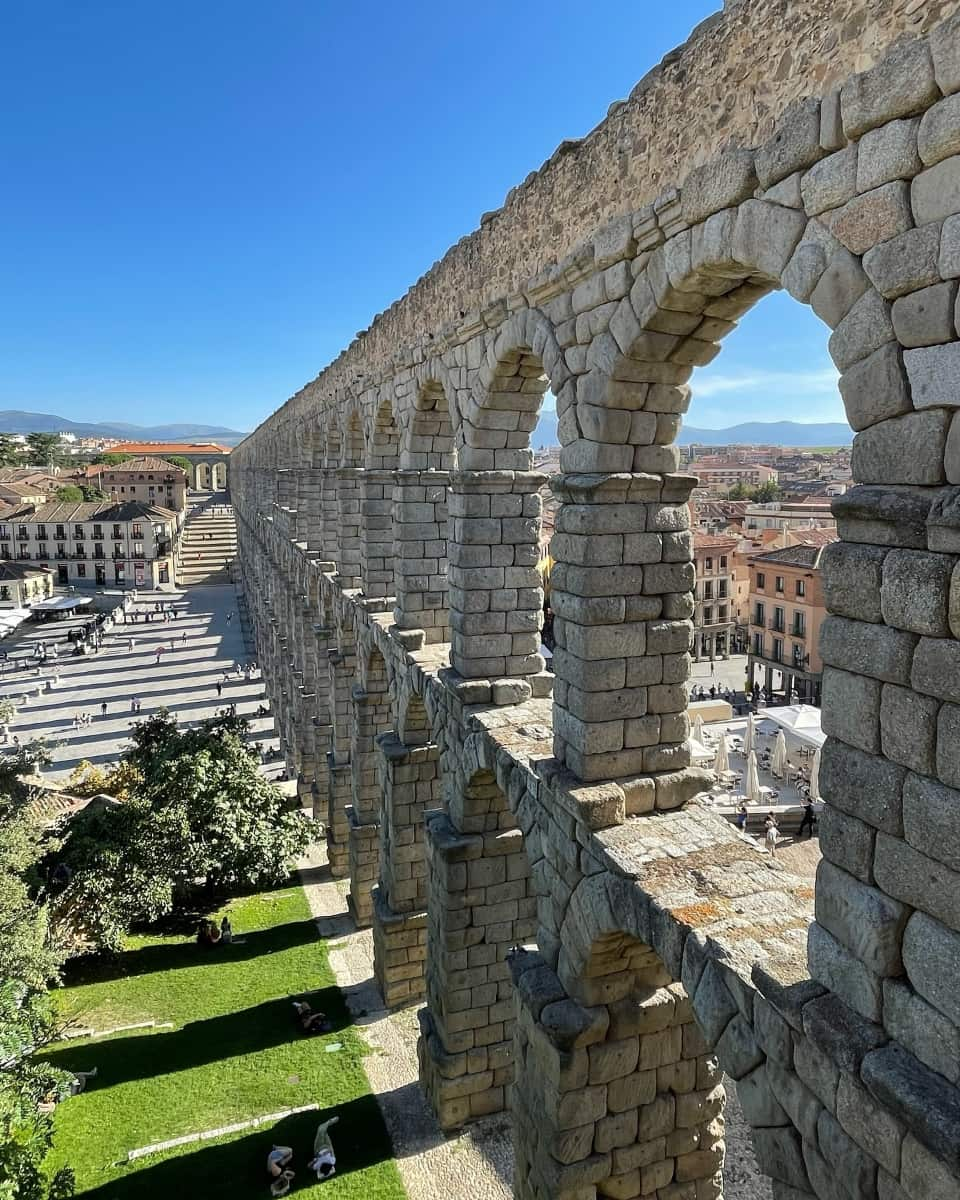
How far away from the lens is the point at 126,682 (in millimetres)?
37969

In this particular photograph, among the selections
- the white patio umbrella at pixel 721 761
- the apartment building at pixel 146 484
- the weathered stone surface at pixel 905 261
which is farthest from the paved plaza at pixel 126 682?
the apartment building at pixel 146 484

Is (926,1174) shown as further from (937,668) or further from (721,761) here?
(721,761)

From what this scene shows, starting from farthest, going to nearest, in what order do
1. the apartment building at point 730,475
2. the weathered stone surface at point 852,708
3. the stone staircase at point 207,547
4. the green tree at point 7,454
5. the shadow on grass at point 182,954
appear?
1. the apartment building at point 730,475
2. the green tree at point 7,454
3. the stone staircase at point 207,547
4. the shadow on grass at point 182,954
5. the weathered stone surface at point 852,708

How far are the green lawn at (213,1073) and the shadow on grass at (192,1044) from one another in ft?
0.08

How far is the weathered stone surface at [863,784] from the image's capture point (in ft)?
12.2

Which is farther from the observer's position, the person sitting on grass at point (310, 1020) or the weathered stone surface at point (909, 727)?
the person sitting on grass at point (310, 1020)

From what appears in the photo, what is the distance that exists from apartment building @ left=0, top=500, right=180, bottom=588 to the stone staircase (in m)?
5.54

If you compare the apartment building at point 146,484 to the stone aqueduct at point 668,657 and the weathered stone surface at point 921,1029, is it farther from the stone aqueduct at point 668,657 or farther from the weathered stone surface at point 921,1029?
the weathered stone surface at point 921,1029

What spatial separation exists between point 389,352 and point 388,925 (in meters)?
9.11

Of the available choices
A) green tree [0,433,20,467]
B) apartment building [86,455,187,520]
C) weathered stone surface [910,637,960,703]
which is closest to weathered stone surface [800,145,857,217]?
weathered stone surface [910,637,960,703]

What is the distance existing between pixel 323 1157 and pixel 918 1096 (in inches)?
354

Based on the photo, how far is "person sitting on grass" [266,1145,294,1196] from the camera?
988cm

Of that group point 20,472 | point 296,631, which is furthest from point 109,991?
point 20,472

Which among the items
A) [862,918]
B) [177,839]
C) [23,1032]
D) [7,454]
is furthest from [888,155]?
[7,454]
